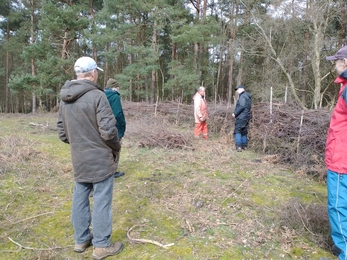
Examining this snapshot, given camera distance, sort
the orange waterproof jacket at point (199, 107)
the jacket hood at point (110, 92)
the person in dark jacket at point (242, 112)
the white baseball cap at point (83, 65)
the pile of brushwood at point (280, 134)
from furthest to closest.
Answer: the orange waterproof jacket at point (199, 107)
the person in dark jacket at point (242, 112)
the pile of brushwood at point (280, 134)
the jacket hood at point (110, 92)
the white baseball cap at point (83, 65)

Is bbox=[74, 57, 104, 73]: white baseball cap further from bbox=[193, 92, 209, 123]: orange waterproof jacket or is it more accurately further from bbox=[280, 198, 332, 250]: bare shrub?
bbox=[193, 92, 209, 123]: orange waterproof jacket

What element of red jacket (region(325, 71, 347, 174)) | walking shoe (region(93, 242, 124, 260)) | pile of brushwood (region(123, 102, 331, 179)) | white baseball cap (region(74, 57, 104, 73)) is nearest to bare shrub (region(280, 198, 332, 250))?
red jacket (region(325, 71, 347, 174))

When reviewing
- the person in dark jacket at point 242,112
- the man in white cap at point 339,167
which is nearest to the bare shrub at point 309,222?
the man in white cap at point 339,167

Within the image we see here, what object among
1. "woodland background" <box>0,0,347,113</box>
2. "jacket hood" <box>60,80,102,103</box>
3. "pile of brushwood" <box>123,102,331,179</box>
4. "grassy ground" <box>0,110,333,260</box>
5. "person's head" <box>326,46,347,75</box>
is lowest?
"grassy ground" <box>0,110,333,260</box>

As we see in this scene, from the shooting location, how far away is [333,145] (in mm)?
2238

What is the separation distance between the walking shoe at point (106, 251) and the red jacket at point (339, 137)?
2.20 m

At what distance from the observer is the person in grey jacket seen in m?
2.15

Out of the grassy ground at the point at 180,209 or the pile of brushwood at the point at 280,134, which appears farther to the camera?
the pile of brushwood at the point at 280,134

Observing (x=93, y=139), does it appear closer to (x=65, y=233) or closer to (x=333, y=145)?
(x=65, y=233)

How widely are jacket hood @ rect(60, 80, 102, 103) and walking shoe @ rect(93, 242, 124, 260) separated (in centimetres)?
143

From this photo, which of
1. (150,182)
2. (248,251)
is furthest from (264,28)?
(248,251)

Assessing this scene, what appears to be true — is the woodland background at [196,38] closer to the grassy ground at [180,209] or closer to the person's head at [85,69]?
the grassy ground at [180,209]

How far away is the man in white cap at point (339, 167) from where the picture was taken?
2113mm

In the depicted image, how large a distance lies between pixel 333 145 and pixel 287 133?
4029 millimetres
